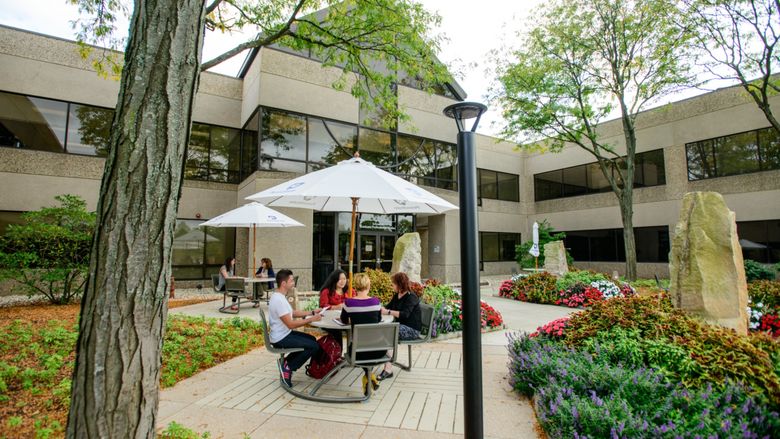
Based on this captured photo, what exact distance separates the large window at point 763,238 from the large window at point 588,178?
3.80 meters

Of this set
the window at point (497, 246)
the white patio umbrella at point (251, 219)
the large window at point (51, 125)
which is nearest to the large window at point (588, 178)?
the window at point (497, 246)

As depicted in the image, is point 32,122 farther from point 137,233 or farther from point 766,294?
point 766,294

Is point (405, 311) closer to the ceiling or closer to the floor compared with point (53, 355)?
closer to the ceiling

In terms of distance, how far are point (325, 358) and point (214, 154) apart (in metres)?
13.1

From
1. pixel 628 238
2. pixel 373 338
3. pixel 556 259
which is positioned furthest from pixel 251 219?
pixel 628 238

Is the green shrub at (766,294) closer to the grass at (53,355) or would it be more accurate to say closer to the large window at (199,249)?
the grass at (53,355)

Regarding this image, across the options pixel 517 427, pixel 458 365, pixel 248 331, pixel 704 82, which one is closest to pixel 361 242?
pixel 248 331

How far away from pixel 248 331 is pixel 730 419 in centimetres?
Result: 691

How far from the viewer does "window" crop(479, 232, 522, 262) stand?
22.9 meters

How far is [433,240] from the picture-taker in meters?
18.0

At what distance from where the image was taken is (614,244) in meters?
20.5

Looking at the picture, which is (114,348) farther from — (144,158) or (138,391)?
(144,158)

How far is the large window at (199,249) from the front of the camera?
47.2 feet

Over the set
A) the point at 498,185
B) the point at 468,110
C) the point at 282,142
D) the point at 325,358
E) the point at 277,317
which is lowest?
the point at 325,358
